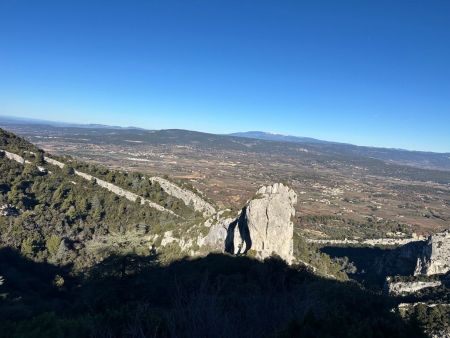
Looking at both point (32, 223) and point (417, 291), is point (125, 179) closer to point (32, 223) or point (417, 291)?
point (32, 223)

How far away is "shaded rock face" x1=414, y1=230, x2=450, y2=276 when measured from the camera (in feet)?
185

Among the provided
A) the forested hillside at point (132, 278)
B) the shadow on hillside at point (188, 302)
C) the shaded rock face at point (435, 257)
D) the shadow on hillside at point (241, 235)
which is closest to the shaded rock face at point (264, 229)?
the shadow on hillside at point (241, 235)

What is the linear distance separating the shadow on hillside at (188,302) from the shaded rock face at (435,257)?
30.0 meters

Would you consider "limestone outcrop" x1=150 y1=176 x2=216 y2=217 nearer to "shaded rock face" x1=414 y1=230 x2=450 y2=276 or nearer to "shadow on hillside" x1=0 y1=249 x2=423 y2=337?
"shadow on hillside" x1=0 y1=249 x2=423 y2=337

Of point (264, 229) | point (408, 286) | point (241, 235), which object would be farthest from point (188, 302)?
point (408, 286)

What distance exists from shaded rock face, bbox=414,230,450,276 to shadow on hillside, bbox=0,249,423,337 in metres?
30.0

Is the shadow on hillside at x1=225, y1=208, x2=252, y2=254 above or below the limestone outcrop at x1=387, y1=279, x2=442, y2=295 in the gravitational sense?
above

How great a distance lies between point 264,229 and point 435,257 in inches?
1209

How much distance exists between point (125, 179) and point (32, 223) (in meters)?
20.1

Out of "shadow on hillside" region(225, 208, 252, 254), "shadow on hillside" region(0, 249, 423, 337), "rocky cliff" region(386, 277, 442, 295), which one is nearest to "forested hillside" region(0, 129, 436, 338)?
"shadow on hillside" region(0, 249, 423, 337)

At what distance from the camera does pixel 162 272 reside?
35094 mm

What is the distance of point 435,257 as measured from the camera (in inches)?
2264

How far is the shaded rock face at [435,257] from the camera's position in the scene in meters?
56.5

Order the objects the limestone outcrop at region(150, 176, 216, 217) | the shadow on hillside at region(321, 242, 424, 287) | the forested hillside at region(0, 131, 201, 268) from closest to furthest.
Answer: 1. the forested hillside at region(0, 131, 201, 268)
2. the shadow on hillside at region(321, 242, 424, 287)
3. the limestone outcrop at region(150, 176, 216, 217)
